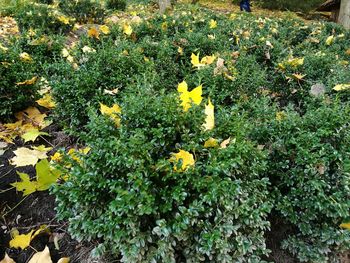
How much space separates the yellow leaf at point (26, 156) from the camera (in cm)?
218

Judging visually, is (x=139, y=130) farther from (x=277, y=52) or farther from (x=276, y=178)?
(x=277, y=52)

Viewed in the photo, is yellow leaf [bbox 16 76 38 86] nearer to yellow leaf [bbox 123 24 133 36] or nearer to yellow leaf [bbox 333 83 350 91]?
yellow leaf [bbox 123 24 133 36]

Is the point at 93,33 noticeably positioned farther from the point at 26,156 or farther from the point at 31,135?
the point at 26,156

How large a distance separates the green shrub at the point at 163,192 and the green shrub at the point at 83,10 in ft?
16.6

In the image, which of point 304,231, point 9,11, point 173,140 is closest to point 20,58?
point 173,140

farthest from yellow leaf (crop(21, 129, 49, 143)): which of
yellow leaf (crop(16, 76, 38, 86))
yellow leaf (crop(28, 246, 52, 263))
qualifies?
yellow leaf (crop(28, 246, 52, 263))

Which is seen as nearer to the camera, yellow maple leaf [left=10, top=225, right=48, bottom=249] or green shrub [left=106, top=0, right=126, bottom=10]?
yellow maple leaf [left=10, top=225, right=48, bottom=249]

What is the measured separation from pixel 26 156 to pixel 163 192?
117 centimetres

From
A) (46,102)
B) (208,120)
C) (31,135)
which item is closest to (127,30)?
(46,102)

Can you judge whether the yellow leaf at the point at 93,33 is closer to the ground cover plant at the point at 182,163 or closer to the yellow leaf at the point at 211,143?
the ground cover plant at the point at 182,163

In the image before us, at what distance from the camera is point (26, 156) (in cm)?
223

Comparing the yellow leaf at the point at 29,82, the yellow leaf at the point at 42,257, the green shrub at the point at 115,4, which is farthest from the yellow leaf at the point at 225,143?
the green shrub at the point at 115,4

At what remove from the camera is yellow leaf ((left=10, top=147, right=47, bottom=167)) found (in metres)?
2.18

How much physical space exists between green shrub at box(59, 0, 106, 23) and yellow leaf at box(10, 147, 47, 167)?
4.58 m
